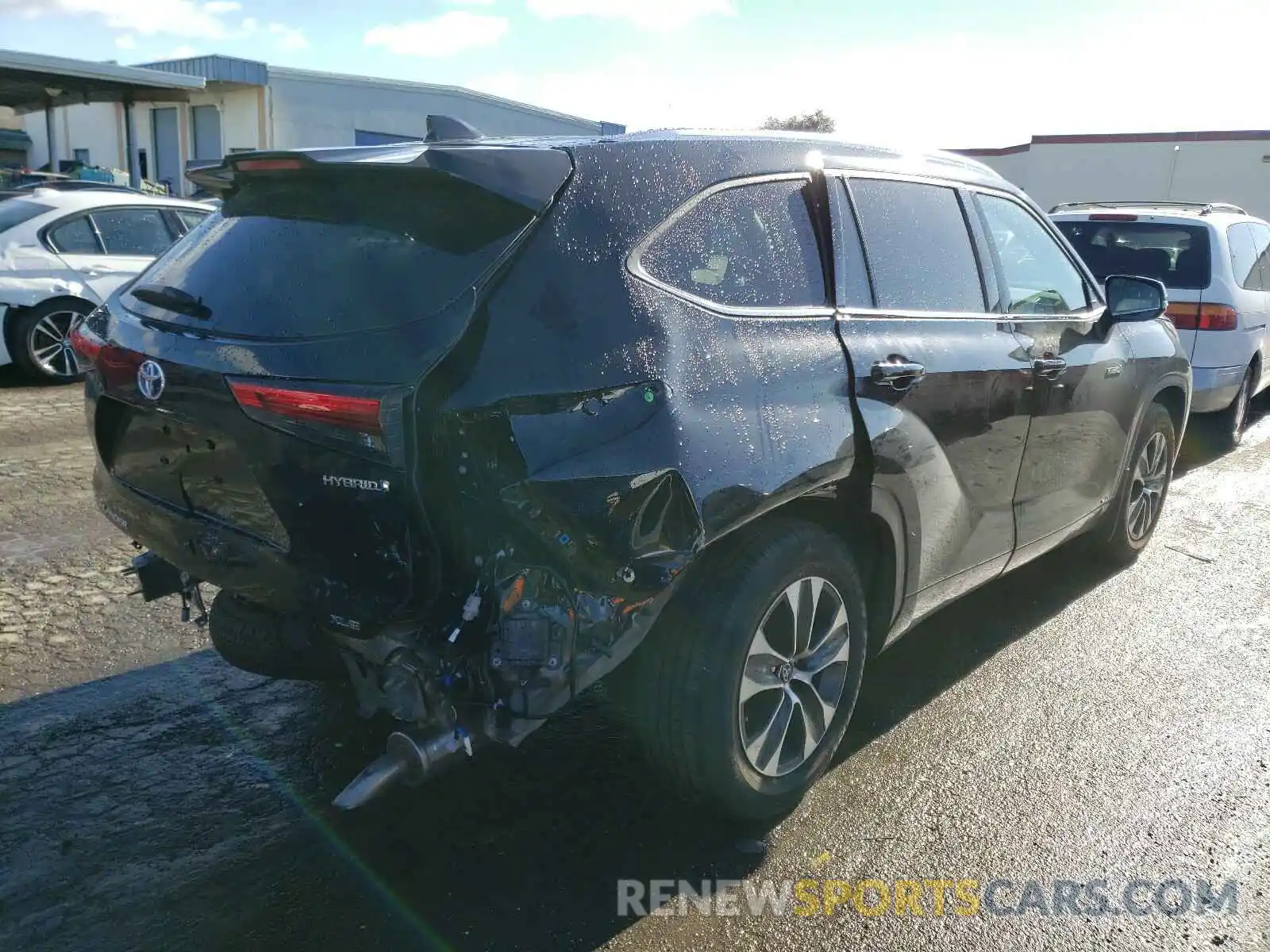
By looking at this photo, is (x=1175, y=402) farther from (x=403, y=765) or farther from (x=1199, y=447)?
(x=403, y=765)

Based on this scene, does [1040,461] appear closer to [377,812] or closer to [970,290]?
[970,290]

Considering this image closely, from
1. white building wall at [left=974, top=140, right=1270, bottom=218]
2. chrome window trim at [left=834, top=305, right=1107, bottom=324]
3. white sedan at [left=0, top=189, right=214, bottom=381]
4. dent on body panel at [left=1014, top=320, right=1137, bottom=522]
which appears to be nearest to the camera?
chrome window trim at [left=834, top=305, right=1107, bottom=324]

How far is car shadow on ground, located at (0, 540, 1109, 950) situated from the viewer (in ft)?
8.76

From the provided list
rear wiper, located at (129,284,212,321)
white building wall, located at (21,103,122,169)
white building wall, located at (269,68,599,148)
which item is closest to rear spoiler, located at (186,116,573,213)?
rear wiper, located at (129,284,212,321)

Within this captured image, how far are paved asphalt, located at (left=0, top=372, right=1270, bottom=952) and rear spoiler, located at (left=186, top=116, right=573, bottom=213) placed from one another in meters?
1.77

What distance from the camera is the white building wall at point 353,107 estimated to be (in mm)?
24281

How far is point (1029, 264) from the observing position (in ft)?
14.5

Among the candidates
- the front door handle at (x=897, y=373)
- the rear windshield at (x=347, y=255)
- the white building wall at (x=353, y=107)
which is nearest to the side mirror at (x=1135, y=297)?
the front door handle at (x=897, y=373)

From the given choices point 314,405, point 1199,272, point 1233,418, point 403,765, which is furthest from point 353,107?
point 403,765

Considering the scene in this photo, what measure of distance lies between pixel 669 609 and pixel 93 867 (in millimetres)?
1681

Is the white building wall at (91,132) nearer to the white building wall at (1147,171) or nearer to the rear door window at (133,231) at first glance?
the rear door window at (133,231)

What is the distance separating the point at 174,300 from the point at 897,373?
2079 mm

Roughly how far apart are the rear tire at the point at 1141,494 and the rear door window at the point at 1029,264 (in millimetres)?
952

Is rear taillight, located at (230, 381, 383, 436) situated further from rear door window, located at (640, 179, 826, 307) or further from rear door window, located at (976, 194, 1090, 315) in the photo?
rear door window, located at (976, 194, 1090, 315)
